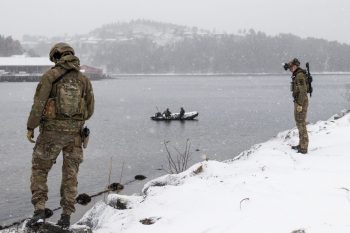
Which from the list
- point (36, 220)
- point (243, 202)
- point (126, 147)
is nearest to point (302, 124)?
point (243, 202)

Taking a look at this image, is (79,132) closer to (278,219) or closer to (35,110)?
(35,110)

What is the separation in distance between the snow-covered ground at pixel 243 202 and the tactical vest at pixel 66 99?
6.52 ft

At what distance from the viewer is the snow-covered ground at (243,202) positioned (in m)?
6.07

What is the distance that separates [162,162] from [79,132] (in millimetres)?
16600

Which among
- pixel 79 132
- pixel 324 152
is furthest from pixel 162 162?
pixel 79 132

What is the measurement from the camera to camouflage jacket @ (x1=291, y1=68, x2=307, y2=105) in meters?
11.9

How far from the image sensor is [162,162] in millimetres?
23062

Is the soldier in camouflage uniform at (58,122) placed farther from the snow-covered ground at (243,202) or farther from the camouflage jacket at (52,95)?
the snow-covered ground at (243,202)

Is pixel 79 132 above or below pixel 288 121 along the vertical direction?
above

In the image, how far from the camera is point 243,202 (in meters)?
7.08

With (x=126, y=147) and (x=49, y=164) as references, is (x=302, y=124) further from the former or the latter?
(x=126, y=147)

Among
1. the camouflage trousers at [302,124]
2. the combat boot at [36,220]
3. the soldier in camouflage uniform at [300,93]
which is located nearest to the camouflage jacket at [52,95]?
the combat boot at [36,220]

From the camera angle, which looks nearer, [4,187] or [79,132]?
[79,132]

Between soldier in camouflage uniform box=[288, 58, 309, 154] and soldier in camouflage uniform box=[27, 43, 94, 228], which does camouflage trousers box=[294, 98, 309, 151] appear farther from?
soldier in camouflage uniform box=[27, 43, 94, 228]
